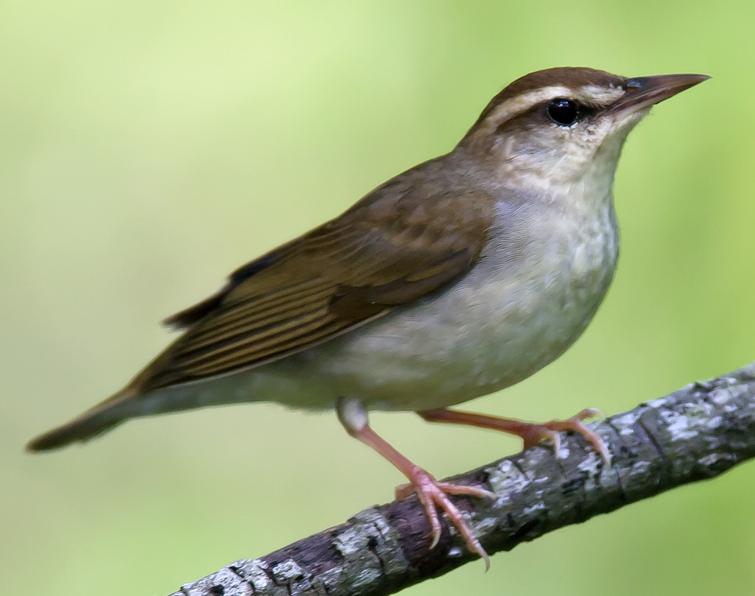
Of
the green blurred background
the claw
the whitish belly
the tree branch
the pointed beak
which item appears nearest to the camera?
the tree branch

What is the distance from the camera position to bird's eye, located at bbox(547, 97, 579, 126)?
216 inches

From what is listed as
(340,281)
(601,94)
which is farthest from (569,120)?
(340,281)

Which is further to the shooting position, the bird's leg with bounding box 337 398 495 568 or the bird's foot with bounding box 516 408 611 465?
the bird's foot with bounding box 516 408 611 465

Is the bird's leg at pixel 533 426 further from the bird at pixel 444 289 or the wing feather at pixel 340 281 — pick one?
the wing feather at pixel 340 281

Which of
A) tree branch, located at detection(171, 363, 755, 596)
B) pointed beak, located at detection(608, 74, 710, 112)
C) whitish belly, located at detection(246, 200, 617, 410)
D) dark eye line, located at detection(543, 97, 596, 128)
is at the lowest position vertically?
tree branch, located at detection(171, 363, 755, 596)

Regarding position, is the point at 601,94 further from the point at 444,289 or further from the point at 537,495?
the point at 537,495

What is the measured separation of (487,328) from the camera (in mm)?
5176

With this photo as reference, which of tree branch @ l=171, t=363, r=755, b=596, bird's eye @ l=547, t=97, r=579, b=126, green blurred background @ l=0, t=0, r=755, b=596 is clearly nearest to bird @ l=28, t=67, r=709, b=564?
bird's eye @ l=547, t=97, r=579, b=126

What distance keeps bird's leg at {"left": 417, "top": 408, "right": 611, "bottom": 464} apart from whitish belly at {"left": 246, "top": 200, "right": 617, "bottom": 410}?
26cm

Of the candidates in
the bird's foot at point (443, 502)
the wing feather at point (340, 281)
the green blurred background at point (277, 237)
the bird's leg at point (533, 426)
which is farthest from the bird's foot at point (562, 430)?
the green blurred background at point (277, 237)

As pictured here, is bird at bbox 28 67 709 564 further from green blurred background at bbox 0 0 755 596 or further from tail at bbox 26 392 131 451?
green blurred background at bbox 0 0 755 596

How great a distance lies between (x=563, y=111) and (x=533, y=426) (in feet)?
4.47

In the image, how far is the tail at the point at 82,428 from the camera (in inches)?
231

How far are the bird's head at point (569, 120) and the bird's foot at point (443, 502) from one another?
1.38 metres
